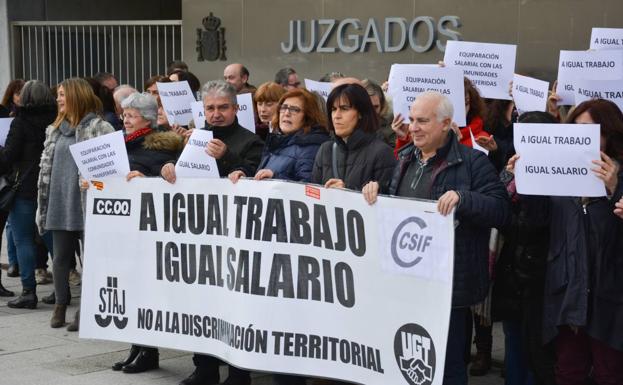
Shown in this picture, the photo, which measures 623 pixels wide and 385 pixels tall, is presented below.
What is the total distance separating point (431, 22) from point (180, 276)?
6431 millimetres

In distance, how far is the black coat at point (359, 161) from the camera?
19.5 ft

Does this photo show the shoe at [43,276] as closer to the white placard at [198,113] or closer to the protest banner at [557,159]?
the white placard at [198,113]

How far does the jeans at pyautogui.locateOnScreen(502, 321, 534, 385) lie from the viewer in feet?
19.3

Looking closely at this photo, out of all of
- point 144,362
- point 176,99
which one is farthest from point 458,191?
point 176,99

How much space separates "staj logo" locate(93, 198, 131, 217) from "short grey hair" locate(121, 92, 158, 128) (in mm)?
699

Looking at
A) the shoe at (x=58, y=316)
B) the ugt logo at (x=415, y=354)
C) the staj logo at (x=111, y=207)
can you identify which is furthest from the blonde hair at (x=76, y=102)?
the ugt logo at (x=415, y=354)

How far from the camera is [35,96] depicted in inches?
361

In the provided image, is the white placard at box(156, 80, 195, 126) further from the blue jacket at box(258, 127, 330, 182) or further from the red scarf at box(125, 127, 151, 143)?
the blue jacket at box(258, 127, 330, 182)

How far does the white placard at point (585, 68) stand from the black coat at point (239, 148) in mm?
1997

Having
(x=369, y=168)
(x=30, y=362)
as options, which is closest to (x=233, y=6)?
(x=30, y=362)

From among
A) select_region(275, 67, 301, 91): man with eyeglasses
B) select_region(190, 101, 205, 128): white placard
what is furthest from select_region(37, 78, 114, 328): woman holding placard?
select_region(275, 67, 301, 91): man with eyeglasses

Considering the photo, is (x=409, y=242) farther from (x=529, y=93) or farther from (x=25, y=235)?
(x=25, y=235)

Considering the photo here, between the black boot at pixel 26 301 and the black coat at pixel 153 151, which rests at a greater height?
the black coat at pixel 153 151

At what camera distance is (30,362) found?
7477 mm
